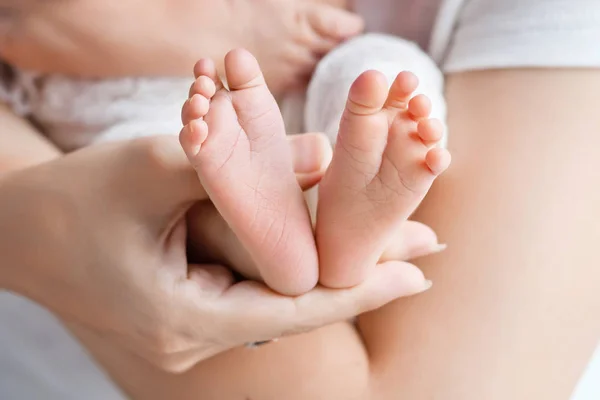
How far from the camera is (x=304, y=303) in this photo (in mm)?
482

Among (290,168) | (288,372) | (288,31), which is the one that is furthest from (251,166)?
(288,31)

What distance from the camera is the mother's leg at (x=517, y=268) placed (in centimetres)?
49

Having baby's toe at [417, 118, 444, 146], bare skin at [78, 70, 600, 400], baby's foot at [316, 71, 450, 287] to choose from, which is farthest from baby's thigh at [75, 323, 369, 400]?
baby's toe at [417, 118, 444, 146]

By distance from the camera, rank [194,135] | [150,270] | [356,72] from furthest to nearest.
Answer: [356,72], [150,270], [194,135]

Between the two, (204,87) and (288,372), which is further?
(288,372)

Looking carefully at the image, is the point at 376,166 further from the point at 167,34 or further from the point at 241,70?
the point at 167,34

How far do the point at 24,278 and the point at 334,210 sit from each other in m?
0.29

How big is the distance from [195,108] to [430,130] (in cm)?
14

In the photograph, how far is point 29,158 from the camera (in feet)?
2.04

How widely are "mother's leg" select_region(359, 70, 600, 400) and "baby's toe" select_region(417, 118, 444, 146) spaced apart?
15 cm

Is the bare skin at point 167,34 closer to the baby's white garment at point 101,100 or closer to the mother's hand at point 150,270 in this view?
the baby's white garment at point 101,100

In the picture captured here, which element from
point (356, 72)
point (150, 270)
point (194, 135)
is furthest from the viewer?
point (356, 72)

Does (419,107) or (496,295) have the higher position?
(419,107)

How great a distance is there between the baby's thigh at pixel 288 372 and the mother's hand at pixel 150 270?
0.02m
